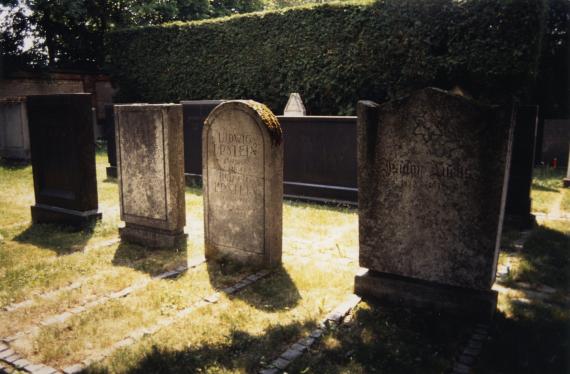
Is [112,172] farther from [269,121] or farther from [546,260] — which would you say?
[546,260]

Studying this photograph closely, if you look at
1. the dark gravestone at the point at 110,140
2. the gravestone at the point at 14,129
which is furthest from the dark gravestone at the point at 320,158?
the gravestone at the point at 14,129

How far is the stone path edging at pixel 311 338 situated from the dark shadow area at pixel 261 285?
0.46m

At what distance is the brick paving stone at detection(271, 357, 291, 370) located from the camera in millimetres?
3170

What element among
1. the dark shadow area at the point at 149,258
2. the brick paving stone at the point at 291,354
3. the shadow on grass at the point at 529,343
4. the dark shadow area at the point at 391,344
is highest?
the shadow on grass at the point at 529,343

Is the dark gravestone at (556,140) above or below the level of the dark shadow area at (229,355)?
above

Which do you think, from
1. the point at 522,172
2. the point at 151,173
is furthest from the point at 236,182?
the point at 522,172

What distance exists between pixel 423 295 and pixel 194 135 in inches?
287

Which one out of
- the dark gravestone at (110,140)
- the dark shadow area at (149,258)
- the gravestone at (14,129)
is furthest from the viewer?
the gravestone at (14,129)

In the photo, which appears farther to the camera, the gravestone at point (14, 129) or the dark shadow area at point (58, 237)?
the gravestone at point (14, 129)

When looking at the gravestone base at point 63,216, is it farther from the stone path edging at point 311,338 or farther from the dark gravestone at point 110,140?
the stone path edging at point 311,338

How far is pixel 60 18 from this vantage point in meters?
19.2

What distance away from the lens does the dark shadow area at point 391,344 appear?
3146 mm

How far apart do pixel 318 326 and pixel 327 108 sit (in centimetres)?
1043

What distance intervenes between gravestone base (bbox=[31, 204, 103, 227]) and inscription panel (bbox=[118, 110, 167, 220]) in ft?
2.54
